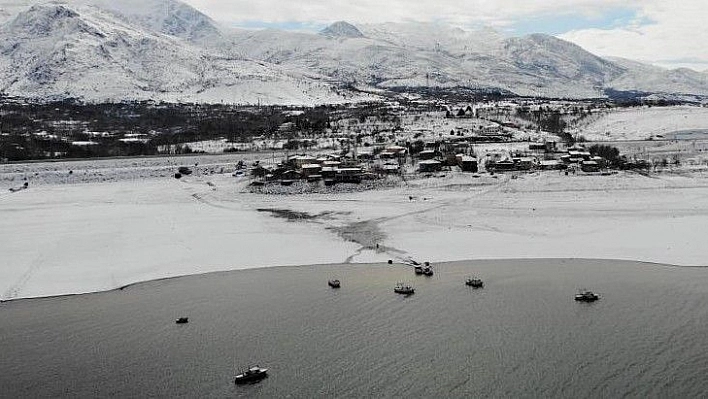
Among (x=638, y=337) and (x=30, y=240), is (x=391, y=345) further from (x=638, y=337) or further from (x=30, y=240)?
(x=30, y=240)

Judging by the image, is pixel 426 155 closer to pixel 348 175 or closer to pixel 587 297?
pixel 348 175

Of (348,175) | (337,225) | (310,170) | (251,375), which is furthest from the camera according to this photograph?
(310,170)

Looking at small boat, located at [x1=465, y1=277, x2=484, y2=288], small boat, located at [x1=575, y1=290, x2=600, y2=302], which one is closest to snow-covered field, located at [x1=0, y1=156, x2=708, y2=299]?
small boat, located at [x1=465, y1=277, x2=484, y2=288]

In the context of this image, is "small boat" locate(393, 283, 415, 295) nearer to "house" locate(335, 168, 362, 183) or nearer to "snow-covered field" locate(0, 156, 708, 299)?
"snow-covered field" locate(0, 156, 708, 299)

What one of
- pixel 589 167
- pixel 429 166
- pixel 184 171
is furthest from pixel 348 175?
pixel 589 167

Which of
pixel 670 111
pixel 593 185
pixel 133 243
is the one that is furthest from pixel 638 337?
pixel 670 111

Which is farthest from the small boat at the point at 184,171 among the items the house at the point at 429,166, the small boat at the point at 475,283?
the small boat at the point at 475,283
